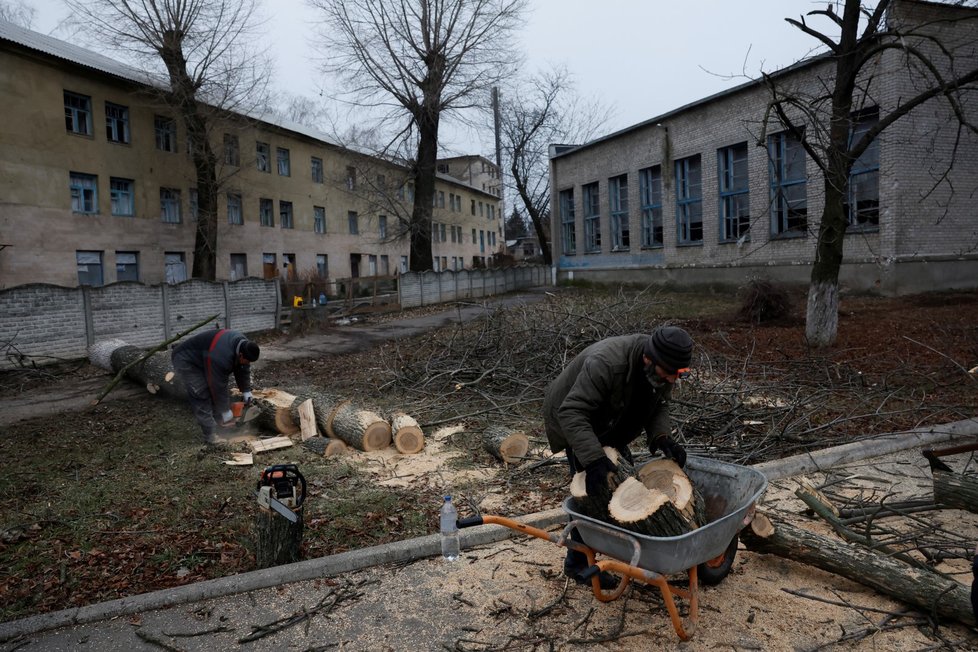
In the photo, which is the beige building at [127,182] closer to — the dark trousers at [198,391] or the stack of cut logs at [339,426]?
the dark trousers at [198,391]

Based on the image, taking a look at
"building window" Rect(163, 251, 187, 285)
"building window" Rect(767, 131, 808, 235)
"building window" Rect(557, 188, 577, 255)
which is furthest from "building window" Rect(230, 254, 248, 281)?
"building window" Rect(767, 131, 808, 235)

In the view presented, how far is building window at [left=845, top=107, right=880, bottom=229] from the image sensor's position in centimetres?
1769

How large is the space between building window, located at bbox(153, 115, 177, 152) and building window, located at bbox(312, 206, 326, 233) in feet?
32.0

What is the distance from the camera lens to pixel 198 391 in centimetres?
740

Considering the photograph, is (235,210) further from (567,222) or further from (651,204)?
(651,204)

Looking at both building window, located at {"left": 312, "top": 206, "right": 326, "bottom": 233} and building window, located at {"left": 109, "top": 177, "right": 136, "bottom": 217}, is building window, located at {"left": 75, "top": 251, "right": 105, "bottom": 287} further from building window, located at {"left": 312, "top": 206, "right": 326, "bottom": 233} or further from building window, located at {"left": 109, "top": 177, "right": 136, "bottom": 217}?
building window, located at {"left": 312, "top": 206, "right": 326, "bottom": 233}

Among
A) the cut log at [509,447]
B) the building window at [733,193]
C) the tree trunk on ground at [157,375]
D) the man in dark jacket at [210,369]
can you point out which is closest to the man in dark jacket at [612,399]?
the cut log at [509,447]

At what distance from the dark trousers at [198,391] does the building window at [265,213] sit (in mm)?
26054

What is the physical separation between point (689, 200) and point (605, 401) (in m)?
23.1

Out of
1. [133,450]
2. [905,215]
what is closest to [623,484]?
[133,450]

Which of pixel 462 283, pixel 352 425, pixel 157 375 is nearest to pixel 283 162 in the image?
pixel 462 283

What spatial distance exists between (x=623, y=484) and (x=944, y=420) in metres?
5.58

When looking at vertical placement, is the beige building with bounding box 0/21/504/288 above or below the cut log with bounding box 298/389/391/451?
above

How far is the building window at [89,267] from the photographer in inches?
913
